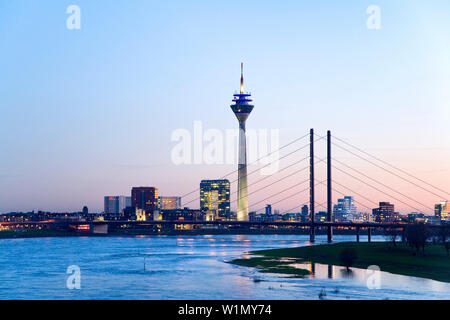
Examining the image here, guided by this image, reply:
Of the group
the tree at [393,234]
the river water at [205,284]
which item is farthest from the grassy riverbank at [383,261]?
the tree at [393,234]

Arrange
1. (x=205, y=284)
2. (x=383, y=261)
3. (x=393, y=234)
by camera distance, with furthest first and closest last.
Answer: (x=393, y=234) < (x=383, y=261) < (x=205, y=284)

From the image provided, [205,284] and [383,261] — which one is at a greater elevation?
[383,261]

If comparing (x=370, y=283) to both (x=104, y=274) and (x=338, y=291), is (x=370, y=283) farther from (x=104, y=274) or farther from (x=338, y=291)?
(x=104, y=274)
